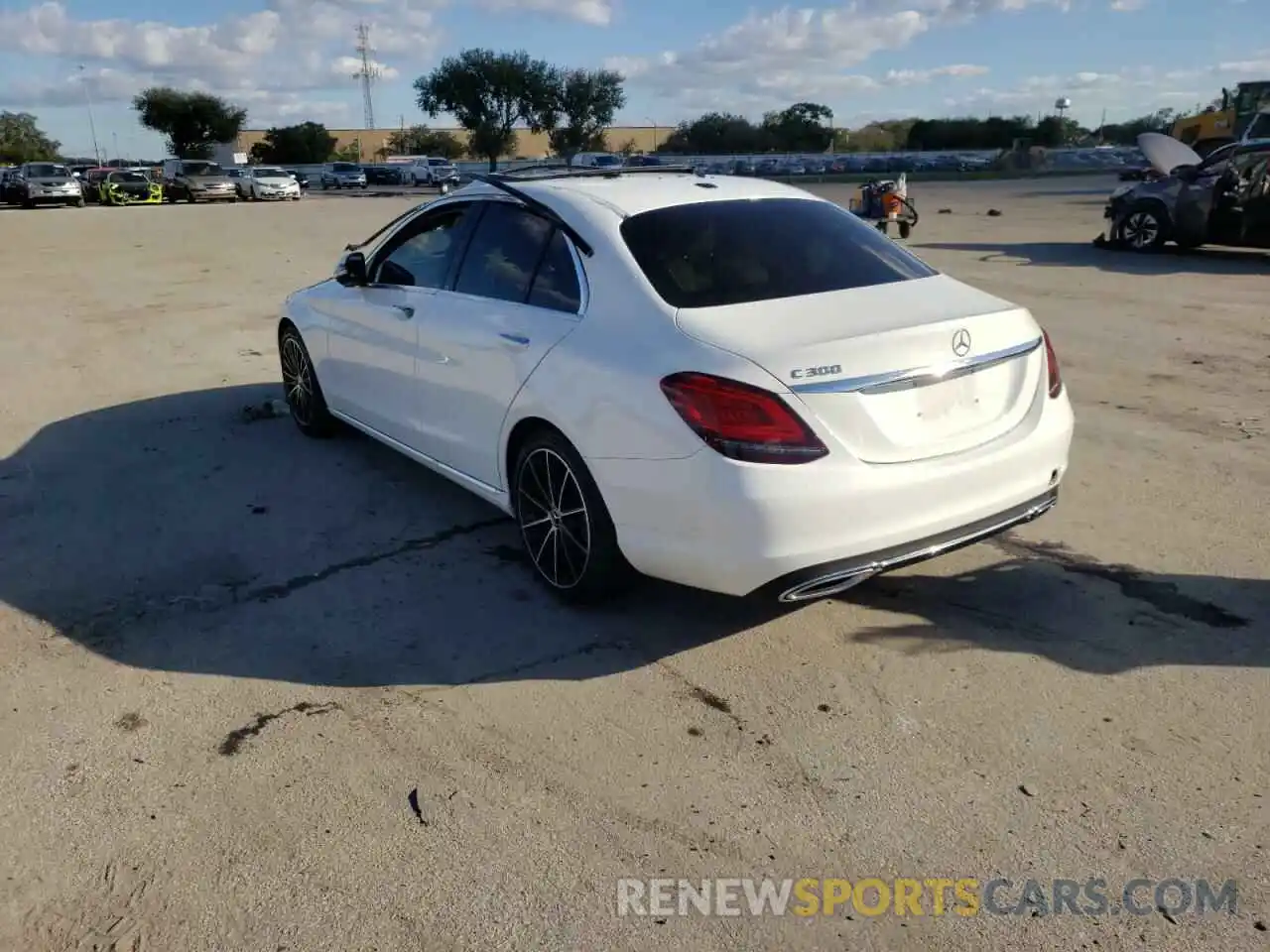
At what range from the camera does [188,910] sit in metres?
2.64

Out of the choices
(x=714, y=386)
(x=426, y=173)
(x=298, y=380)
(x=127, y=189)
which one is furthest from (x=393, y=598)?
(x=426, y=173)

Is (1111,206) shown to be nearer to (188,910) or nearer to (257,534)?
(257,534)

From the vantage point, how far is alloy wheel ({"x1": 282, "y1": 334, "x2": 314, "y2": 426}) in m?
6.52

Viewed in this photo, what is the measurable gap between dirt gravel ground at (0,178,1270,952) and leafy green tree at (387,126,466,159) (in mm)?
105620

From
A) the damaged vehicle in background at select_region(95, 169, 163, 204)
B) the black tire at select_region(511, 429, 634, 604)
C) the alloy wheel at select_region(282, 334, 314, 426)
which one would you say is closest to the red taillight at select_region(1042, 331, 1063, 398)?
the black tire at select_region(511, 429, 634, 604)

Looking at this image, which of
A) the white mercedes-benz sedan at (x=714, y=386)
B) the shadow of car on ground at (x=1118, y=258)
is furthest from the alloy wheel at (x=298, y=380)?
the shadow of car on ground at (x=1118, y=258)

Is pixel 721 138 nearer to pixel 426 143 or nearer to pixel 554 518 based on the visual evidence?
pixel 426 143

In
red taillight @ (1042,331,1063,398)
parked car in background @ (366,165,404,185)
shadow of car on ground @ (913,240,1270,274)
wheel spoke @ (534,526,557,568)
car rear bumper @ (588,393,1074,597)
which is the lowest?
parked car in background @ (366,165,404,185)

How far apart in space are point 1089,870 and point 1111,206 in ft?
52.9

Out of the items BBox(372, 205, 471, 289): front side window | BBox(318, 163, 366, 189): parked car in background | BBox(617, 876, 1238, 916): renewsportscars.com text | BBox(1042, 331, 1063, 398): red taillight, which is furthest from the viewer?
BBox(318, 163, 366, 189): parked car in background

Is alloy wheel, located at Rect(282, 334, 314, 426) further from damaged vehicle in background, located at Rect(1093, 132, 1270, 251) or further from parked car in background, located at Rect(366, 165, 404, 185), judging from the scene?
parked car in background, located at Rect(366, 165, 404, 185)

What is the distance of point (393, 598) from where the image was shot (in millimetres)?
4387

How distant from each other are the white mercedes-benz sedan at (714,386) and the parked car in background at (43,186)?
Answer: 133ft

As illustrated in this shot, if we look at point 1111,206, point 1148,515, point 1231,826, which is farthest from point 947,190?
point 1231,826
